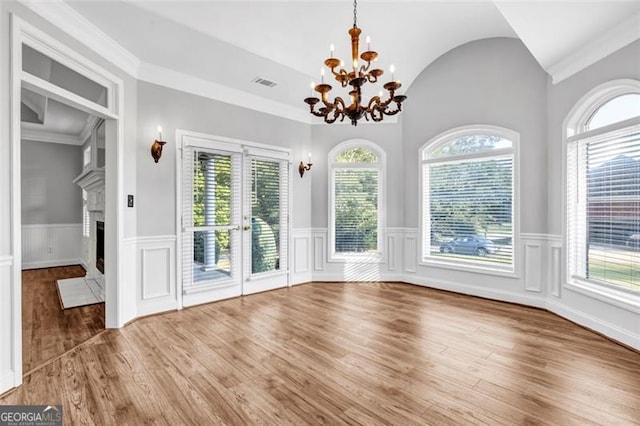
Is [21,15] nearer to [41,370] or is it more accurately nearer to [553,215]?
[41,370]

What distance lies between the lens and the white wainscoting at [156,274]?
12.3 feet

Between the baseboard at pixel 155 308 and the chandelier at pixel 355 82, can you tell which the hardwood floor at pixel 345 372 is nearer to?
the baseboard at pixel 155 308

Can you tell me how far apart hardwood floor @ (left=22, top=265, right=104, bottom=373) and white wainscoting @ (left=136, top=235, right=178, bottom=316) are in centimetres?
52

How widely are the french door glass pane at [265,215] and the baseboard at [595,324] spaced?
387cm

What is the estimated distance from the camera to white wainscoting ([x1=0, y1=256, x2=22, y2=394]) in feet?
7.22

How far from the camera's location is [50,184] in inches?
280

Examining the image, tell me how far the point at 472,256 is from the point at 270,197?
330 centimetres

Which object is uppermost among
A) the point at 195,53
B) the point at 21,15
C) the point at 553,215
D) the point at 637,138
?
the point at 195,53

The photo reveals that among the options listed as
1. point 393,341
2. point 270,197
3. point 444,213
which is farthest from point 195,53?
point 444,213

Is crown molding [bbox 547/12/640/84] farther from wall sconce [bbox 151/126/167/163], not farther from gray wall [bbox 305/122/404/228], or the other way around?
wall sconce [bbox 151/126/167/163]

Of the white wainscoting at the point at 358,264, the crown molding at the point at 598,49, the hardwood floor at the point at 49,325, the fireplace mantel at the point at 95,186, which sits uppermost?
the crown molding at the point at 598,49

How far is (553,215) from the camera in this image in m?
3.96

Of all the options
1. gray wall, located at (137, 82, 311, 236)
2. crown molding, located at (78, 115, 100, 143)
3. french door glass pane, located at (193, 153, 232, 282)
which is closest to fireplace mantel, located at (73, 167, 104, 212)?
crown molding, located at (78, 115, 100, 143)

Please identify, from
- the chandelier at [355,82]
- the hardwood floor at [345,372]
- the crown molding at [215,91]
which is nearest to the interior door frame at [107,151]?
the hardwood floor at [345,372]
